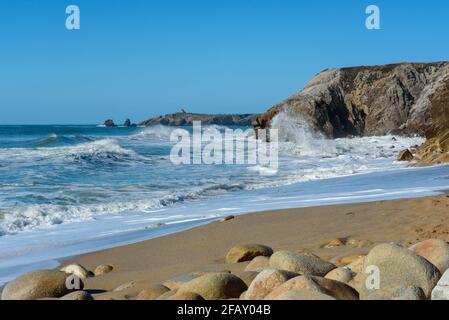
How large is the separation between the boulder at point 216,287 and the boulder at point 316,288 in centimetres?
53

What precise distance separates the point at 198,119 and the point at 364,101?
3520 inches

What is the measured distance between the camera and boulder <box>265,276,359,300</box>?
3892mm

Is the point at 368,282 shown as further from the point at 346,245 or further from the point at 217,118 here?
the point at 217,118

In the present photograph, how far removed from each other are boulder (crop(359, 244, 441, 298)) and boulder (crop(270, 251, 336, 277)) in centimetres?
49

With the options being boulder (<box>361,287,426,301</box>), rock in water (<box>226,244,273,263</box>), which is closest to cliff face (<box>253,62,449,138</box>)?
rock in water (<box>226,244,273,263</box>)

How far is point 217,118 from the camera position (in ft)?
441

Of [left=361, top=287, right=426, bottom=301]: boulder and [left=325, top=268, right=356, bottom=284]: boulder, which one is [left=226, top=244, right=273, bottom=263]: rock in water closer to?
[left=325, top=268, right=356, bottom=284]: boulder

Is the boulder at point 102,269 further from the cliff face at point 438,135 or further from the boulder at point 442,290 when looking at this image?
the cliff face at point 438,135

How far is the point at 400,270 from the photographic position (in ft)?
14.0

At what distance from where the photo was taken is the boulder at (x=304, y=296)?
11.8 feet

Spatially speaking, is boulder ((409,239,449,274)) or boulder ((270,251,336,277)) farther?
boulder ((270,251,336,277))

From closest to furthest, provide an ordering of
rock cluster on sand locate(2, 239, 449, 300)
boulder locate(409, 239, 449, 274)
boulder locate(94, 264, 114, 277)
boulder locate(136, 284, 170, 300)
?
rock cluster on sand locate(2, 239, 449, 300) → boulder locate(409, 239, 449, 274) → boulder locate(136, 284, 170, 300) → boulder locate(94, 264, 114, 277)

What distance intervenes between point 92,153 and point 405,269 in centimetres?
2233
